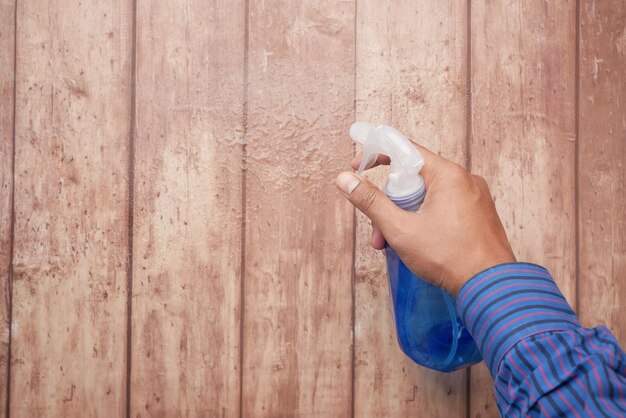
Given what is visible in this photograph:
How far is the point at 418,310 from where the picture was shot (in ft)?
2.01

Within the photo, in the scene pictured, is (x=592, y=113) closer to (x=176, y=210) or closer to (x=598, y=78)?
(x=598, y=78)

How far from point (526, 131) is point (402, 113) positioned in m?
0.18

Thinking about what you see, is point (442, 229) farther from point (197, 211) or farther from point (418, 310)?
point (197, 211)

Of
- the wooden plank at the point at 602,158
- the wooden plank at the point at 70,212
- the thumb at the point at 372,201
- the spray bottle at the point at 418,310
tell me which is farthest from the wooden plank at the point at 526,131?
the wooden plank at the point at 70,212

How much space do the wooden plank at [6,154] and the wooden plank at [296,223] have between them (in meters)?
0.33

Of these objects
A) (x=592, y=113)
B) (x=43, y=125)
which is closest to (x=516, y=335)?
(x=592, y=113)

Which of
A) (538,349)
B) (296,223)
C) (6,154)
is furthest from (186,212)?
(538,349)

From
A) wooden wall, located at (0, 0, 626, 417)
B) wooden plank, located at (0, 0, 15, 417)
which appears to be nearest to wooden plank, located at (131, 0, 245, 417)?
wooden wall, located at (0, 0, 626, 417)

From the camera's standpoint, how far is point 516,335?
470 millimetres

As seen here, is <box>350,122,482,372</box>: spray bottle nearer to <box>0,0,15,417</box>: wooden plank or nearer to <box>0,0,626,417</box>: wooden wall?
<box>0,0,626,417</box>: wooden wall

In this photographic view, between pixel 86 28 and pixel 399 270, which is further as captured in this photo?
pixel 86 28

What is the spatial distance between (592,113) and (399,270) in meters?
0.39

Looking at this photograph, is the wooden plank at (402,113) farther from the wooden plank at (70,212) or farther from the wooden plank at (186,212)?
the wooden plank at (70,212)

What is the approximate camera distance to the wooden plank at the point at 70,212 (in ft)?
2.39
